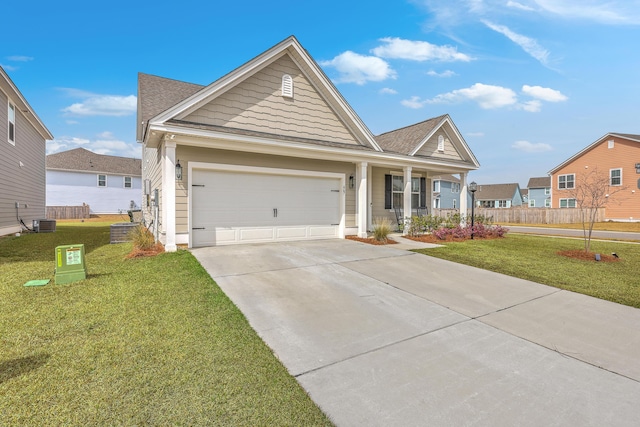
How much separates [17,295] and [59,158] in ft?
109

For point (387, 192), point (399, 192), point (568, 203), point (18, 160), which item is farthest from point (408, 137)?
point (568, 203)

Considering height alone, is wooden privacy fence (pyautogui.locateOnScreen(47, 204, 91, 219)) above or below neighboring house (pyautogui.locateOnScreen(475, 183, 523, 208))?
below

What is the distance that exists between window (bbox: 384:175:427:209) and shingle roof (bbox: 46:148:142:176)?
28.2 m

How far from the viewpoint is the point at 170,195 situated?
768 cm

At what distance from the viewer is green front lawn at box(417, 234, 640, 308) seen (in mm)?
5559

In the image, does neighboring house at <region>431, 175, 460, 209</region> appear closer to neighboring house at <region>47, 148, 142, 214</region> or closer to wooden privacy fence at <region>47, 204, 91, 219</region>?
neighboring house at <region>47, 148, 142, 214</region>

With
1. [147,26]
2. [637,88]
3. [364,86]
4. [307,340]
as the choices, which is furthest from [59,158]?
[637,88]

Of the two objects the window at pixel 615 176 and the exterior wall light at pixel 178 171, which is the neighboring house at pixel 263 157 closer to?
the exterior wall light at pixel 178 171

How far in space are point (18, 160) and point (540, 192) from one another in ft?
193

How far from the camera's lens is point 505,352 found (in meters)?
3.22

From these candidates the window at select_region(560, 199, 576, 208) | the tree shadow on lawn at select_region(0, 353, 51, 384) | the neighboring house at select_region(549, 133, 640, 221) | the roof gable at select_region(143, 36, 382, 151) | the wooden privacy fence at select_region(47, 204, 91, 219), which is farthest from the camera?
the window at select_region(560, 199, 576, 208)

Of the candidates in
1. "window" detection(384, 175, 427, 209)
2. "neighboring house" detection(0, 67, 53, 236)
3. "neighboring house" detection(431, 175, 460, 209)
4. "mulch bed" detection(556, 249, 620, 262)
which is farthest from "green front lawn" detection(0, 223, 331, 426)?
"neighboring house" detection(431, 175, 460, 209)

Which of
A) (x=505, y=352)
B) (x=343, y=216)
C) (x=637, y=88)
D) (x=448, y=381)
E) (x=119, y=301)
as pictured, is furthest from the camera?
(x=637, y=88)

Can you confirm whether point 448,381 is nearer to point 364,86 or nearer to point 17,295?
point 17,295
